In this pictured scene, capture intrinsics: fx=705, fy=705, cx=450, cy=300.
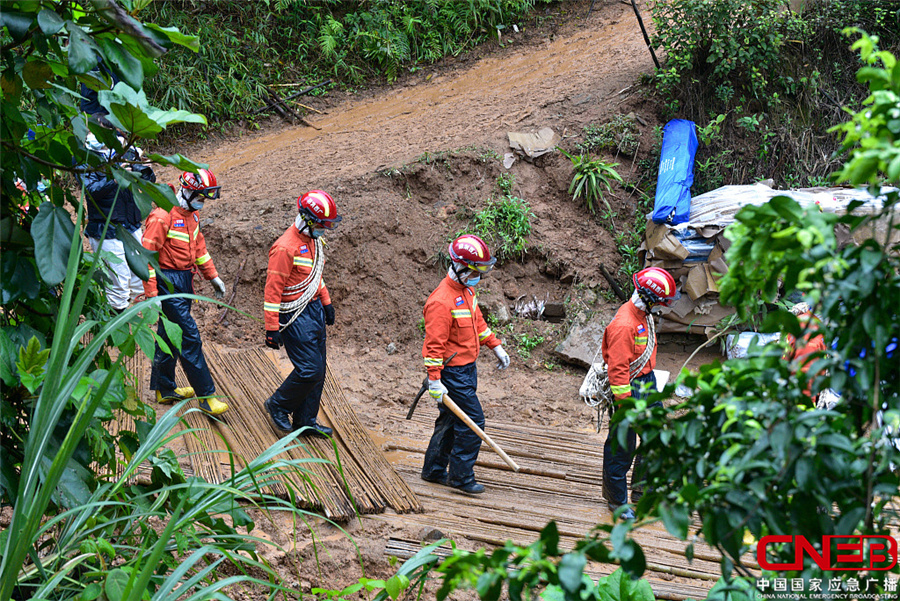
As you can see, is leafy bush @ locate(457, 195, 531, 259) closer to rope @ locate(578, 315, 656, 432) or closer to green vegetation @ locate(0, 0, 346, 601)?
rope @ locate(578, 315, 656, 432)

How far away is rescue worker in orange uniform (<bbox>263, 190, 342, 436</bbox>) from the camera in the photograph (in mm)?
5418

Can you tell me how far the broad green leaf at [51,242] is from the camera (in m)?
2.26

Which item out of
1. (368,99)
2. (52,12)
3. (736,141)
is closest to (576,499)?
(52,12)

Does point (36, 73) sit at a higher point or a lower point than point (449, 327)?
higher

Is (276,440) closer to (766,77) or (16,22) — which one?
(16,22)

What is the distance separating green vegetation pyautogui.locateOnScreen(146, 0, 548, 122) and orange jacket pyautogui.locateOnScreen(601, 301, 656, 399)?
847cm

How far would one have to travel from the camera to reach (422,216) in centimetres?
895

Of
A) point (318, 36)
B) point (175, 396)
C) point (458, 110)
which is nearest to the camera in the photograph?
point (175, 396)

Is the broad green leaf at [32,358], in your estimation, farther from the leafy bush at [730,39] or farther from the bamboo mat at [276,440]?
the leafy bush at [730,39]

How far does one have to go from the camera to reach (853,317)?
1445mm

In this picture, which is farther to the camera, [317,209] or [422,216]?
[422,216]

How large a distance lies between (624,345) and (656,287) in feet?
1.58

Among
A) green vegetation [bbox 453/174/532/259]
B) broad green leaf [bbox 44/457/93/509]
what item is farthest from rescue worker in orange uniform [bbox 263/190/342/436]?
green vegetation [bbox 453/174/532/259]

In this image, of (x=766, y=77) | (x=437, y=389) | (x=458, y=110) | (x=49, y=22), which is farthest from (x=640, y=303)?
(x=458, y=110)
